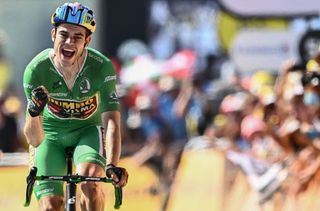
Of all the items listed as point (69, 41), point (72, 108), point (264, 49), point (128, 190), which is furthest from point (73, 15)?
point (264, 49)

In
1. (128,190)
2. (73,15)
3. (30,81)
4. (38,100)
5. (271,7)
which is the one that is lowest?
(128,190)

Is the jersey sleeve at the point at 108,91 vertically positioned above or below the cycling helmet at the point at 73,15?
below

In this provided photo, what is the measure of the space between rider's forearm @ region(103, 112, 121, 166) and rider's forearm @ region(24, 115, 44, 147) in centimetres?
52

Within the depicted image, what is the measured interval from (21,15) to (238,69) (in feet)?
15.1

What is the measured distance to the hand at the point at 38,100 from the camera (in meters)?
8.12

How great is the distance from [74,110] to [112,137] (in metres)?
0.48

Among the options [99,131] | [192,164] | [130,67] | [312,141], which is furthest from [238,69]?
[99,131]

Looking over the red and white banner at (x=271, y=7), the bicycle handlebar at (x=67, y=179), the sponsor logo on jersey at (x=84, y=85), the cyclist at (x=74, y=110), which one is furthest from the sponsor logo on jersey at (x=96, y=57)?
the red and white banner at (x=271, y=7)

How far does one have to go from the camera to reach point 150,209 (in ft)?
40.9

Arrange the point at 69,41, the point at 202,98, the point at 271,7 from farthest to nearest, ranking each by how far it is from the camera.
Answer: the point at 271,7
the point at 202,98
the point at 69,41

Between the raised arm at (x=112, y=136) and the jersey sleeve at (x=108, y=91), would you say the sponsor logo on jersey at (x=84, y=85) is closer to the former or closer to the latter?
the jersey sleeve at (x=108, y=91)

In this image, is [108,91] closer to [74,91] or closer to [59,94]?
[74,91]

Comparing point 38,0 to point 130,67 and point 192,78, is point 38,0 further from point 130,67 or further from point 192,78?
point 192,78

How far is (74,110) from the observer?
29.5 ft
